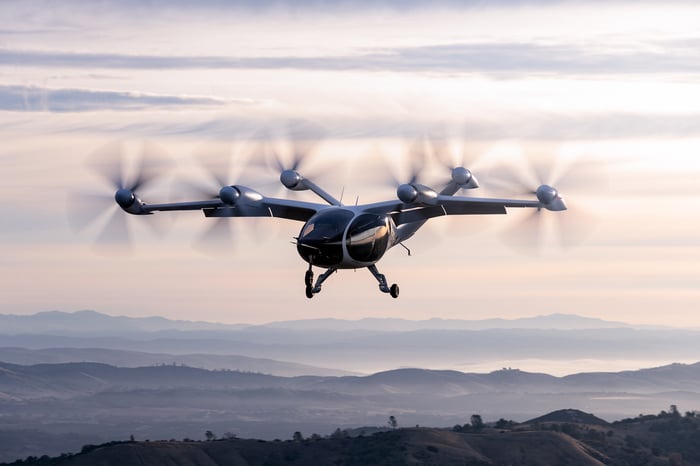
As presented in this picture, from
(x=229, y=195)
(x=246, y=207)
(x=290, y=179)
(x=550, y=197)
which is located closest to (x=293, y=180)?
(x=290, y=179)

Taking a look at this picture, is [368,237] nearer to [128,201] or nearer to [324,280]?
[324,280]

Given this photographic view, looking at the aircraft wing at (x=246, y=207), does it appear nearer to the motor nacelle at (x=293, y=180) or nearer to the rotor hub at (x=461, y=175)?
the motor nacelle at (x=293, y=180)

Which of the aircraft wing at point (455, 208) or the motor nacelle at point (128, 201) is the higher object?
the motor nacelle at point (128, 201)

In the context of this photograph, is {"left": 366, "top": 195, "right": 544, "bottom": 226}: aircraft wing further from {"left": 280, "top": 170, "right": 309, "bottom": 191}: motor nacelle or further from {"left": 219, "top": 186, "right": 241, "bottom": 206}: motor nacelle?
{"left": 219, "top": 186, "right": 241, "bottom": 206}: motor nacelle

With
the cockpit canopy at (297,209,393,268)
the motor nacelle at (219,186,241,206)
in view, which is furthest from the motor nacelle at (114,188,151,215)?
the cockpit canopy at (297,209,393,268)

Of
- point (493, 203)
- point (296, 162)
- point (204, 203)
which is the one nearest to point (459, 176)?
point (493, 203)

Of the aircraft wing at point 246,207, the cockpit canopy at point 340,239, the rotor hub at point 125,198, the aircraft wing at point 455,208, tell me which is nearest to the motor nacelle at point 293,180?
the aircraft wing at point 246,207
